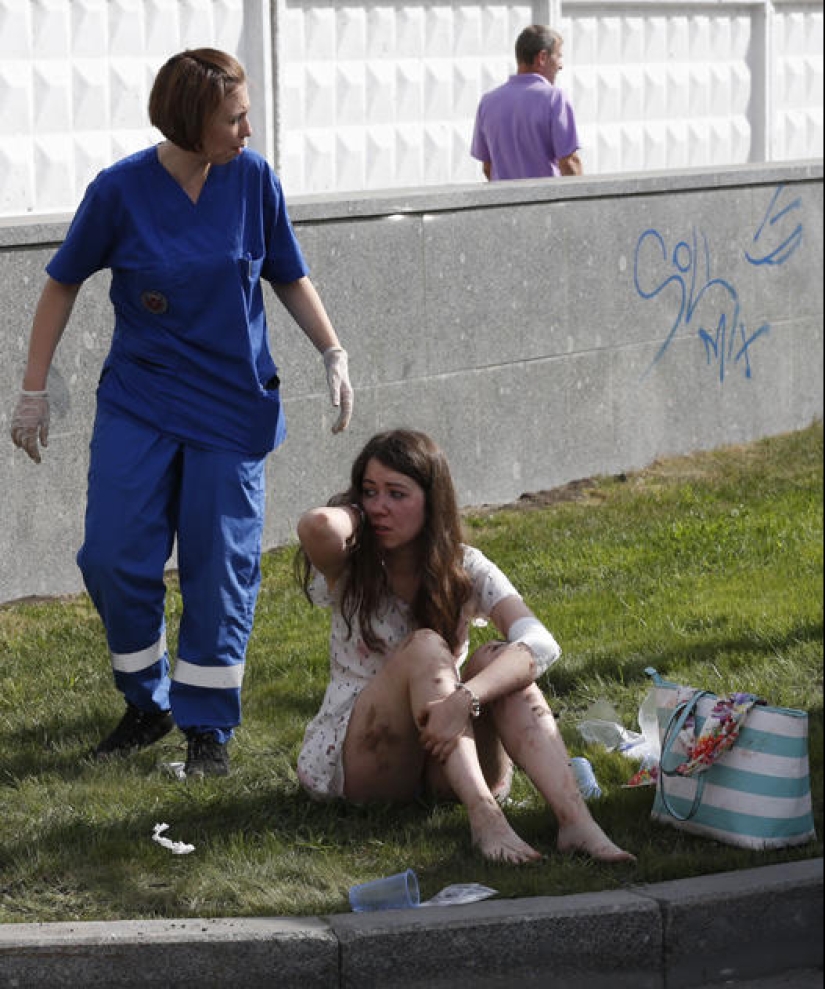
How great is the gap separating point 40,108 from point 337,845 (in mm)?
5162

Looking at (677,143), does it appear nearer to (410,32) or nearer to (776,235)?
(776,235)

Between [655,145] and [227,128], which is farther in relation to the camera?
[655,145]

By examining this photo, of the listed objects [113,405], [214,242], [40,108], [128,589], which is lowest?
[128,589]

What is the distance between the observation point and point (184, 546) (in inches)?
221

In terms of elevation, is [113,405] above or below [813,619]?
above

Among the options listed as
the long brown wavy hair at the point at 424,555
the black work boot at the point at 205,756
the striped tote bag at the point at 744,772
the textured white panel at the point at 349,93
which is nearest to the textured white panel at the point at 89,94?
the textured white panel at the point at 349,93

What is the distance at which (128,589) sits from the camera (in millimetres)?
5602

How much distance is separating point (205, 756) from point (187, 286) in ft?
3.90

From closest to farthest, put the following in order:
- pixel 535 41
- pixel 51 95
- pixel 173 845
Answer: pixel 173 845 < pixel 51 95 < pixel 535 41

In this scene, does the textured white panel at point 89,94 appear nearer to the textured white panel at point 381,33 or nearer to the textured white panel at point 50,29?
the textured white panel at point 50,29

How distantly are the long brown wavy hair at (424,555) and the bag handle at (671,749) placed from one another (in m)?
0.58

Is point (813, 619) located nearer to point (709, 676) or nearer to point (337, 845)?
point (709, 676)

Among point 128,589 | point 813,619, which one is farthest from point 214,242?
point 813,619

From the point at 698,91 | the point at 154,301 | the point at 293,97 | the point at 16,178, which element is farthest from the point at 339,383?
the point at 698,91
